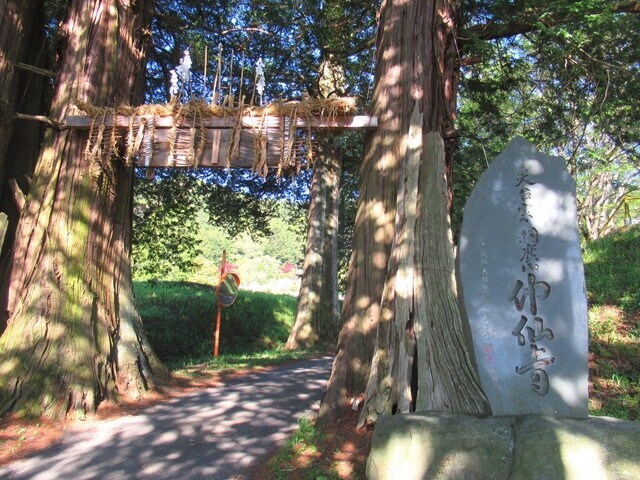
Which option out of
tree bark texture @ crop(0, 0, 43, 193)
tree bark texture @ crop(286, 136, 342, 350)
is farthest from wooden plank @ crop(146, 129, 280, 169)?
tree bark texture @ crop(286, 136, 342, 350)

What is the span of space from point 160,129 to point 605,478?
5575 millimetres

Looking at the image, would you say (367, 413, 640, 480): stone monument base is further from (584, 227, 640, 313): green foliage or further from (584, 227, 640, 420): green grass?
(584, 227, 640, 313): green foliage

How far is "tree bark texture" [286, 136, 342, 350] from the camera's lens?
14.5 metres

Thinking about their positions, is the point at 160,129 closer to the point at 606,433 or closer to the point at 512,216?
the point at 512,216

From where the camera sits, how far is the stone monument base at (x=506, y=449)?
325cm

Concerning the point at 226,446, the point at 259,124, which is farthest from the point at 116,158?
the point at 226,446

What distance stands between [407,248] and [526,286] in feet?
3.84

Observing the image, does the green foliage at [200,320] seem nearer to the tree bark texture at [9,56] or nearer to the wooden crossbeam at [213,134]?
the tree bark texture at [9,56]

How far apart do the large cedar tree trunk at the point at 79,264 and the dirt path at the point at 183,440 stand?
0.71 meters

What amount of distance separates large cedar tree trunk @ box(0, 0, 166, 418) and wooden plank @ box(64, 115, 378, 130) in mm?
389

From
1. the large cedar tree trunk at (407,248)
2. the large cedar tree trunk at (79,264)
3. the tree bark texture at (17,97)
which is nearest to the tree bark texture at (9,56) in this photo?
the tree bark texture at (17,97)

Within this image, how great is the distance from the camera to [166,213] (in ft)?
50.2

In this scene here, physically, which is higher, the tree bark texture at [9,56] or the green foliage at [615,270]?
the tree bark texture at [9,56]

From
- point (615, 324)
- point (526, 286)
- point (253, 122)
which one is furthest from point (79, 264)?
point (615, 324)
